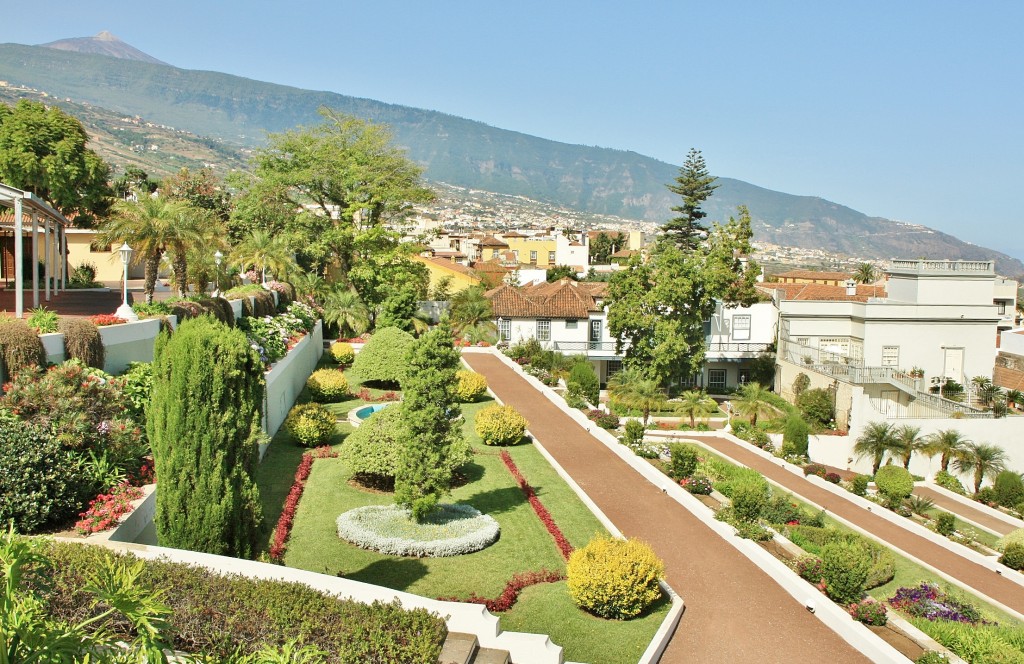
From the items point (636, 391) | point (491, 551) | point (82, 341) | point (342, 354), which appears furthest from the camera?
point (636, 391)

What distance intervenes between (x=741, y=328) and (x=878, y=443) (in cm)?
1541

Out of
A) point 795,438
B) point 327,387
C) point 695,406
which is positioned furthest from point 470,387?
point 795,438

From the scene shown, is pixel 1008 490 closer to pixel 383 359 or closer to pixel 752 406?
pixel 752 406

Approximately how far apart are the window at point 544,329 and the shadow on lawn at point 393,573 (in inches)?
1198

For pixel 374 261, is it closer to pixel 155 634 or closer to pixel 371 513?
pixel 371 513

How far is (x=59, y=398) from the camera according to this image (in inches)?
449

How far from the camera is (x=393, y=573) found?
1244cm

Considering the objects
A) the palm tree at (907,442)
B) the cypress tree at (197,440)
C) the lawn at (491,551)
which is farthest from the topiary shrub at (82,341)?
the palm tree at (907,442)

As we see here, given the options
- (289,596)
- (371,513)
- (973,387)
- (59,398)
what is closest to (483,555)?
(371,513)

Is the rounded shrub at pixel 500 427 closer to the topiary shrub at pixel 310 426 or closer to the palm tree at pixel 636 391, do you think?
the topiary shrub at pixel 310 426

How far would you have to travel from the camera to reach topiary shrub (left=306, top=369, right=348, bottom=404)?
24703mm

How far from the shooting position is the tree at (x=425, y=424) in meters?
13.5

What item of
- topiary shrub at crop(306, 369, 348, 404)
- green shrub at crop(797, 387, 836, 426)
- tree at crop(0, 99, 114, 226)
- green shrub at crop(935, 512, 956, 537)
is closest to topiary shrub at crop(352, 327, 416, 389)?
topiary shrub at crop(306, 369, 348, 404)

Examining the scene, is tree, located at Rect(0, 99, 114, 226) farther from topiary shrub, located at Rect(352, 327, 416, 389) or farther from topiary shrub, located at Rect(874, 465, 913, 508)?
topiary shrub, located at Rect(874, 465, 913, 508)
